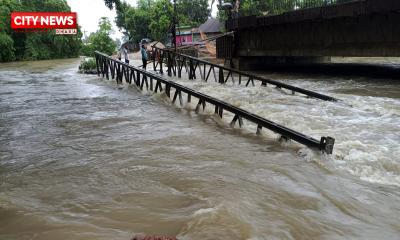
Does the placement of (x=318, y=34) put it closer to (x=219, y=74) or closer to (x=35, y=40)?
(x=219, y=74)

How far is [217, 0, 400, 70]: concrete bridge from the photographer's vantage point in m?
13.1

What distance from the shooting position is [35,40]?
44562 millimetres

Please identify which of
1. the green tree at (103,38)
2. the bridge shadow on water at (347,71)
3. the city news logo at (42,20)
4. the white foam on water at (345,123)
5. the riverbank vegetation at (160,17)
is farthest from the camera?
the riverbank vegetation at (160,17)

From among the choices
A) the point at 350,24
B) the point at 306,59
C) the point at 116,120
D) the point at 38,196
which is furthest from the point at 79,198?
the point at 306,59

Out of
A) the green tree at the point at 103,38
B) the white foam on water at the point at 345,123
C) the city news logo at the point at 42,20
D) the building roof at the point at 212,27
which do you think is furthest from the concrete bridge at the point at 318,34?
the city news logo at the point at 42,20

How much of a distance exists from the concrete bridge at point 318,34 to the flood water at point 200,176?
471 centimetres

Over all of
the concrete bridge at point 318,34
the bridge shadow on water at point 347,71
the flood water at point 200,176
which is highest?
the concrete bridge at point 318,34

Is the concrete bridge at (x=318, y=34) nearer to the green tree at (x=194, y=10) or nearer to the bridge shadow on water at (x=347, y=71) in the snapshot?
the bridge shadow on water at (x=347, y=71)

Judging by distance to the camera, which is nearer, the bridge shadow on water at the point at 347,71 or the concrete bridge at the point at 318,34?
the concrete bridge at the point at 318,34

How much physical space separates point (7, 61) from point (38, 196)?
43.1 m

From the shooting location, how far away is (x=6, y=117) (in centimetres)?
1019

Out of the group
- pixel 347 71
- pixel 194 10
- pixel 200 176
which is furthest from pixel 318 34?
pixel 194 10

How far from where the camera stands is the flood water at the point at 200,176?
3.77 meters

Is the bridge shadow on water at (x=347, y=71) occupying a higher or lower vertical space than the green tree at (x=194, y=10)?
lower
